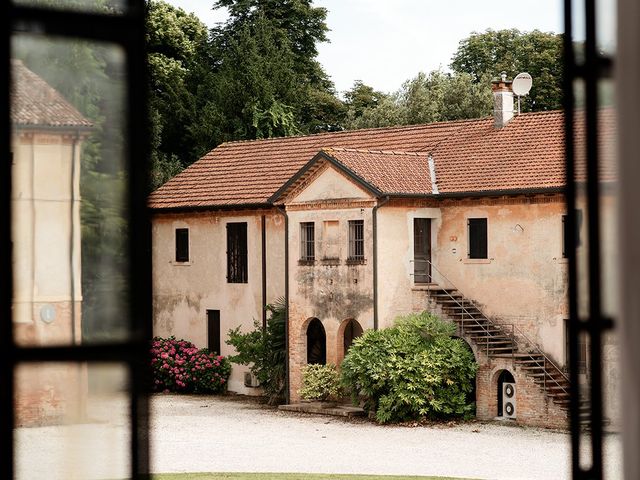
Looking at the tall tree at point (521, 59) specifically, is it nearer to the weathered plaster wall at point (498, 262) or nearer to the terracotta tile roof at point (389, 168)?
the terracotta tile roof at point (389, 168)

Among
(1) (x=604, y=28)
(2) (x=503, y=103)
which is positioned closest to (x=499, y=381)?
(2) (x=503, y=103)

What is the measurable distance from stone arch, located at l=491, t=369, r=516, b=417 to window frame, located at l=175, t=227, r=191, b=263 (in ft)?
33.5

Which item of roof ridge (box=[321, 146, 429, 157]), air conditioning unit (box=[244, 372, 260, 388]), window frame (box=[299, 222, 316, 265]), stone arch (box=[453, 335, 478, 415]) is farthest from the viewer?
air conditioning unit (box=[244, 372, 260, 388])

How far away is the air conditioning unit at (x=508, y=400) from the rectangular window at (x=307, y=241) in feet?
18.4

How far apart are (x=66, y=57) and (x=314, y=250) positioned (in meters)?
24.2

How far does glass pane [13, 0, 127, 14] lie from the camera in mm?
2787

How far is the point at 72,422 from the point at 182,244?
29189 mm

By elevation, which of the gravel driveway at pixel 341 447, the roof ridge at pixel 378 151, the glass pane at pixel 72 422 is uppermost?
the roof ridge at pixel 378 151

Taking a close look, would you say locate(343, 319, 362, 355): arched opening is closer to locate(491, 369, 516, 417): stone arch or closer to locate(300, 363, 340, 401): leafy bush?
locate(300, 363, 340, 401): leafy bush

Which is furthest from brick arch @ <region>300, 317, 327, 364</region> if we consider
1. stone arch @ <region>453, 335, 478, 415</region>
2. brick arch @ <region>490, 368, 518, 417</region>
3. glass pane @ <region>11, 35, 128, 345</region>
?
glass pane @ <region>11, 35, 128, 345</region>

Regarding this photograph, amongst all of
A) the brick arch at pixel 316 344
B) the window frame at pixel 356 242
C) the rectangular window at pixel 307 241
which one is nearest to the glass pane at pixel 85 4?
the window frame at pixel 356 242

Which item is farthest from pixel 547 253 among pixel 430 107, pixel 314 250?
pixel 430 107

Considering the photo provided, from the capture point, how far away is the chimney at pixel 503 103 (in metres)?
28.3

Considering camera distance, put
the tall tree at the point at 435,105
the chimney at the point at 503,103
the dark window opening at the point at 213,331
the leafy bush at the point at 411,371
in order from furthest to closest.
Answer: the tall tree at the point at 435,105 < the dark window opening at the point at 213,331 < the chimney at the point at 503,103 < the leafy bush at the point at 411,371
